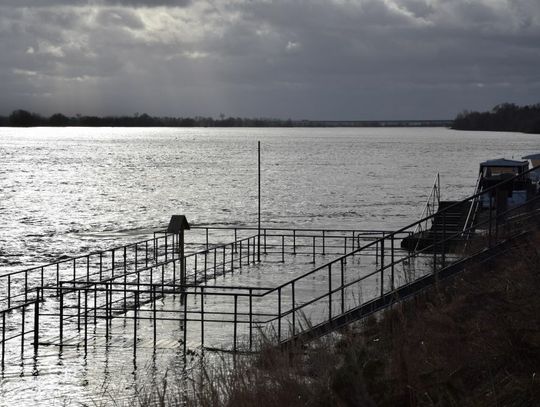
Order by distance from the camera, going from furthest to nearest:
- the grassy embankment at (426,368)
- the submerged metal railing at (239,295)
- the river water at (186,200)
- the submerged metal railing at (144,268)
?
the river water at (186,200), the submerged metal railing at (144,268), the submerged metal railing at (239,295), the grassy embankment at (426,368)

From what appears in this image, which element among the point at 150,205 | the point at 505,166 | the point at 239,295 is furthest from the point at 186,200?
the point at 239,295

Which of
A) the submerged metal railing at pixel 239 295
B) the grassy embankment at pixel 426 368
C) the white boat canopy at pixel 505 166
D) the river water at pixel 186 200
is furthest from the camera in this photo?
the river water at pixel 186 200

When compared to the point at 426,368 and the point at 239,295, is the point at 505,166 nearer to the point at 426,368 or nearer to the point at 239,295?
the point at 239,295

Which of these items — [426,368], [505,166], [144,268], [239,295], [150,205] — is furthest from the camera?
[150,205]

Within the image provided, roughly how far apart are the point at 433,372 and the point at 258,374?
1.95m

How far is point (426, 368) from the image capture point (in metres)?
9.35

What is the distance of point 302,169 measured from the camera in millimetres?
145250

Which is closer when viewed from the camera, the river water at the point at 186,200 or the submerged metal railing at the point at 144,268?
the submerged metal railing at the point at 144,268

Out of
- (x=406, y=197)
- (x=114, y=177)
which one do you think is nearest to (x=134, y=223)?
(x=406, y=197)

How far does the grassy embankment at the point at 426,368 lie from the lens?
839 cm

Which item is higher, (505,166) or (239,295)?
(505,166)

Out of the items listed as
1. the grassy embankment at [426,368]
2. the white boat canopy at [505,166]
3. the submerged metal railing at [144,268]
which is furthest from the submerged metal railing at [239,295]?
the white boat canopy at [505,166]

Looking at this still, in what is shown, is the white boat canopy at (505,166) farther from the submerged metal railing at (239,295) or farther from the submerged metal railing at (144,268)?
the submerged metal railing at (239,295)

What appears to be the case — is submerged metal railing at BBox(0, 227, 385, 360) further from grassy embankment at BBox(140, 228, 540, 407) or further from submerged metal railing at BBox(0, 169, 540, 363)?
grassy embankment at BBox(140, 228, 540, 407)
